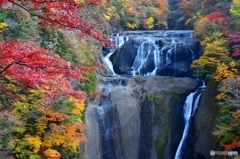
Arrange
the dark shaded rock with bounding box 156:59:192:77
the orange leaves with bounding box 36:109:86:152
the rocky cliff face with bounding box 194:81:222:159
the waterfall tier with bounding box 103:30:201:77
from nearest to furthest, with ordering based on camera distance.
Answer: the orange leaves with bounding box 36:109:86:152 < the rocky cliff face with bounding box 194:81:222:159 < the dark shaded rock with bounding box 156:59:192:77 < the waterfall tier with bounding box 103:30:201:77

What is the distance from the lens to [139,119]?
14.3 meters

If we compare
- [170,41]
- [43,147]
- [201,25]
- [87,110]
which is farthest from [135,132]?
[201,25]

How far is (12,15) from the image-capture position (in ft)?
41.8

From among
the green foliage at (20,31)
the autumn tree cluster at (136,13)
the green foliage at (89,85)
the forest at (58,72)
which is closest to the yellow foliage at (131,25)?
the autumn tree cluster at (136,13)

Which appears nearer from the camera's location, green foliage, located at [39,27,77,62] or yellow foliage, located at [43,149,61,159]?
yellow foliage, located at [43,149,61,159]

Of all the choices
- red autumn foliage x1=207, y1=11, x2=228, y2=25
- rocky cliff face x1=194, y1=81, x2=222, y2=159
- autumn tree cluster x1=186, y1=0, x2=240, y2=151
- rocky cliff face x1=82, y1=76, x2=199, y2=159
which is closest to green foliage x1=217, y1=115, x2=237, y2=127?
autumn tree cluster x1=186, y1=0, x2=240, y2=151

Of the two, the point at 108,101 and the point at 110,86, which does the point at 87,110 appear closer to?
the point at 108,101

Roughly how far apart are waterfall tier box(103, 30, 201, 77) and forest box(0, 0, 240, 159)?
1375 millimetres

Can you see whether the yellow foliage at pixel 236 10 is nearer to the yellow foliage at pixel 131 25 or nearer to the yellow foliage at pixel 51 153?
the yellow foliage at pixel 131 25

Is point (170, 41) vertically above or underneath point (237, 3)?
underneath

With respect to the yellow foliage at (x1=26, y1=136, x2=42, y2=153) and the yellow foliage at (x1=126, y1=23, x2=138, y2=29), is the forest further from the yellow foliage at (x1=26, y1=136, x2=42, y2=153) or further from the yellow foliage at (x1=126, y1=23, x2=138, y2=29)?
the yellow foliage at (x1=126, y1=23, x2=138, y2=29)

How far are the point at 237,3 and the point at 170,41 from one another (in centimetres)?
511

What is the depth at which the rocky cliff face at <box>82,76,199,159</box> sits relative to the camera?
13.3 metres

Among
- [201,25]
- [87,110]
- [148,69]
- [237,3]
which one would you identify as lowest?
[87,110]
